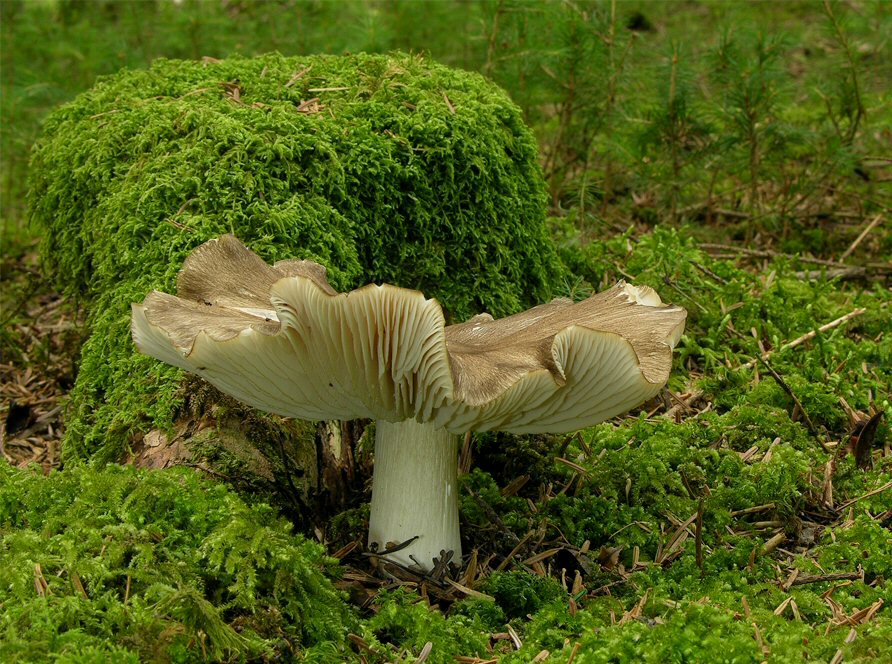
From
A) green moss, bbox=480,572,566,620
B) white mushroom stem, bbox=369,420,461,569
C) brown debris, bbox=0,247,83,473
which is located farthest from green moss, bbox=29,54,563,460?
Result: green moss, bbox=480,572,566,620

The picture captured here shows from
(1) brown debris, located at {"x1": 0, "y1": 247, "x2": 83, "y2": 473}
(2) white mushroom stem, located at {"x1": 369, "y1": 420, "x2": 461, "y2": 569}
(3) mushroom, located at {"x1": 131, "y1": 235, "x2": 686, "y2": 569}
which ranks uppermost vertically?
(3) mushroom, located at {"x1": 131, "y1": 235, "x2": 686, "y2": 569}

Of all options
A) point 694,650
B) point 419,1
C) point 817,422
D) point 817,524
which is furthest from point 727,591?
point 419,1

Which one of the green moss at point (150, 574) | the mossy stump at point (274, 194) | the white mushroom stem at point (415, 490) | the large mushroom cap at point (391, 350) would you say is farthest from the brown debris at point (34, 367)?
the white mushroom stem at point (415, 490)

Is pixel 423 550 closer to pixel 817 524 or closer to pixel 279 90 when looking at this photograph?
pixel 817 524

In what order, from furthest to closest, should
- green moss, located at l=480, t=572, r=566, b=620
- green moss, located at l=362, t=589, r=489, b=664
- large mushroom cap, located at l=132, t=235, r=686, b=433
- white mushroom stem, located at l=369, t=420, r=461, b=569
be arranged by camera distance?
white mushroom stem, located at l=369, t=420, r=461, b=569 < green moss, located at l=480, t=572, r=566, b=620 < green moss, located at l=362, t=589, r=489, b=664 < large mushroom cap, located at l=132, t=235, r=686, b=433

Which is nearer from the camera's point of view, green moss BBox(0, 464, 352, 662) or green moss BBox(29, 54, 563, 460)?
green moss BBox(0, 464, 352, 662)

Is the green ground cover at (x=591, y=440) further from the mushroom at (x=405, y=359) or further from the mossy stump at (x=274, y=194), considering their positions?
the mushroom at (x=405, y=359)

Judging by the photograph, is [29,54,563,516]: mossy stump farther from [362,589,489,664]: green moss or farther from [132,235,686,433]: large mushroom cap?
[362,589,489,664]: green moss
